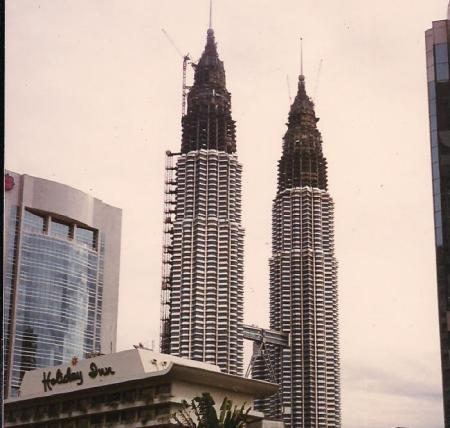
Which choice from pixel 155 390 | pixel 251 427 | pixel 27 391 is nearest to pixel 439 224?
pixel 155 390

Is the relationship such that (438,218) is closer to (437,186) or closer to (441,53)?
(437,186)

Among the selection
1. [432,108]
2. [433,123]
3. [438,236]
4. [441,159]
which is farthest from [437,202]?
[432,108]

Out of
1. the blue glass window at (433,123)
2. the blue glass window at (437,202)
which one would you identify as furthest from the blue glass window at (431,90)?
the blue glass window at (437,202)

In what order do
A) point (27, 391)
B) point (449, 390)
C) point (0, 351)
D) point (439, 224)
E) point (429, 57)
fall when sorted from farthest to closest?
point (27, 391)
point (429, 57)
point (439, 224)
point (449, 390)
point (0, 351)

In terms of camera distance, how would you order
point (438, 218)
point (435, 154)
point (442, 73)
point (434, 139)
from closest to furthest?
point (438, 218) → point (435, 154) → point (434, 139) → point (442, 73)

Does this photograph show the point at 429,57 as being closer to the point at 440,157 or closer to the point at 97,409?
the point at 440,157

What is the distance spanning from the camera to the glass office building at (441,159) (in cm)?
7600

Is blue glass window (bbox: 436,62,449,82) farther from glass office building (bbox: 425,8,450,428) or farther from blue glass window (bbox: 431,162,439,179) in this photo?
blue glass window (bbox: 431,162,439,179)

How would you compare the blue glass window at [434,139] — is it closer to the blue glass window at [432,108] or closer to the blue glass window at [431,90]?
the blue glass window at [432,108]

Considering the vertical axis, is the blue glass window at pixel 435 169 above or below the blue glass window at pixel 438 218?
above

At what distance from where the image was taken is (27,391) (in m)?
128

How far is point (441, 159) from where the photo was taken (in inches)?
3199

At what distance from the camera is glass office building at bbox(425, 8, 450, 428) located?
2992 inches

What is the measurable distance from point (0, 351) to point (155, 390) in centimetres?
9315
